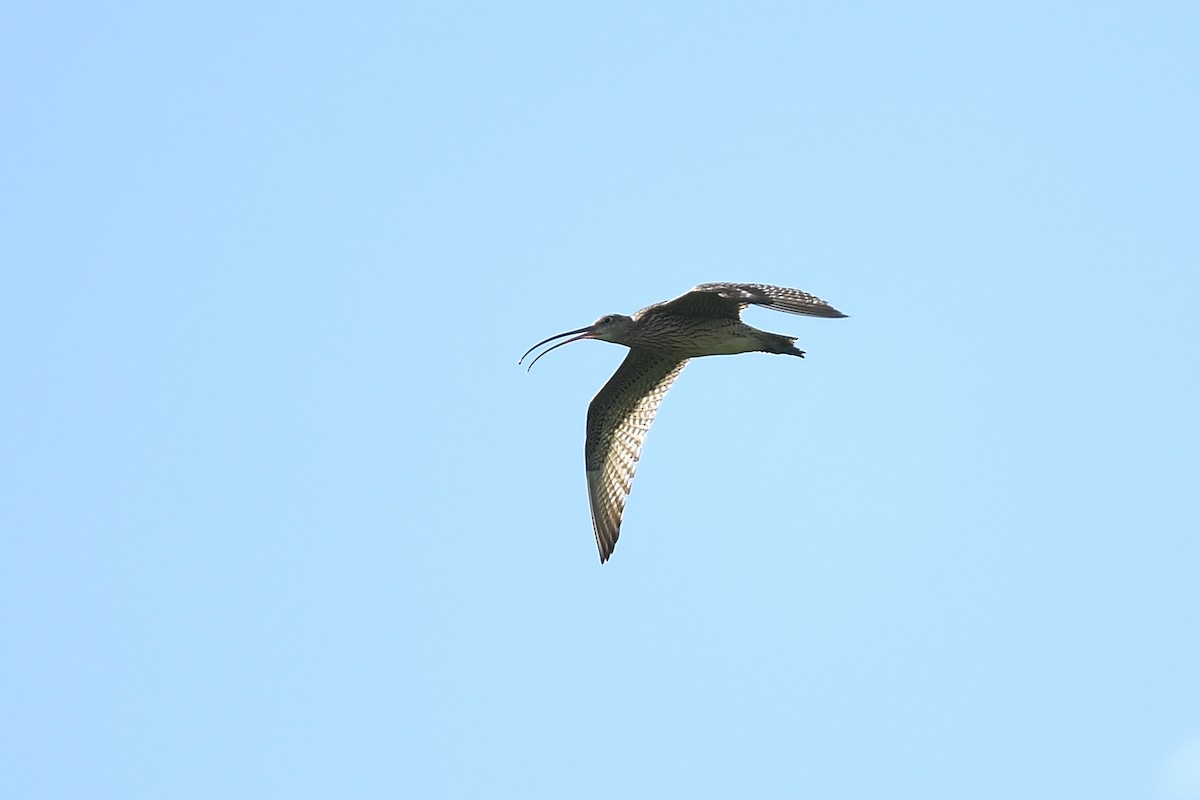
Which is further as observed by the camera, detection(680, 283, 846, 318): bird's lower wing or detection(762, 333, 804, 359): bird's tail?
detection(762, 333, 804, 359): bird's tail

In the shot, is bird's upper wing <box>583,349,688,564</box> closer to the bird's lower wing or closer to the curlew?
the curlew

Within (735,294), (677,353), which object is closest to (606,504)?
(677,353)

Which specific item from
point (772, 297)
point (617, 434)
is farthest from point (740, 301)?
point (617, 434)

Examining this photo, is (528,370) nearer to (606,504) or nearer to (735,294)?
(606,504)

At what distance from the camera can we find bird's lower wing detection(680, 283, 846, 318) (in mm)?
14891

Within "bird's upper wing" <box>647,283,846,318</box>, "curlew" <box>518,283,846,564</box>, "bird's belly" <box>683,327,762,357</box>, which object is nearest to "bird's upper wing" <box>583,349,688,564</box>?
"curlew" <box>518,283,846,564</box>

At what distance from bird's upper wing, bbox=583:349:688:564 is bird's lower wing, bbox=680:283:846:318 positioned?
97.7 inches

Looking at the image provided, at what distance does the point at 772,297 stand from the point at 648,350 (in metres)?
2.55

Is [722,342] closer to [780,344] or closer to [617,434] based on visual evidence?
[780,344]

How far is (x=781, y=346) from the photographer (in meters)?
16.7

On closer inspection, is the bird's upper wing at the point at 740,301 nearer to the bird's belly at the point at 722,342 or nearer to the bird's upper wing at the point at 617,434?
the bird's belly at the point at 722,342

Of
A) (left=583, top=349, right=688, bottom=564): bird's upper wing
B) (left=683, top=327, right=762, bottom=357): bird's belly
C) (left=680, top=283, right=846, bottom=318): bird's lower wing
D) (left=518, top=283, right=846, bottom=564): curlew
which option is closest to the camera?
(left=680, top=283, right=846, bottom=318): bird's lower wing

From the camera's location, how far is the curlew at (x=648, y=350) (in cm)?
1591

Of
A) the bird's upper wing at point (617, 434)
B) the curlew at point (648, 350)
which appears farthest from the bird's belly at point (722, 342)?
the bird's upper wing at point (617, 434)
